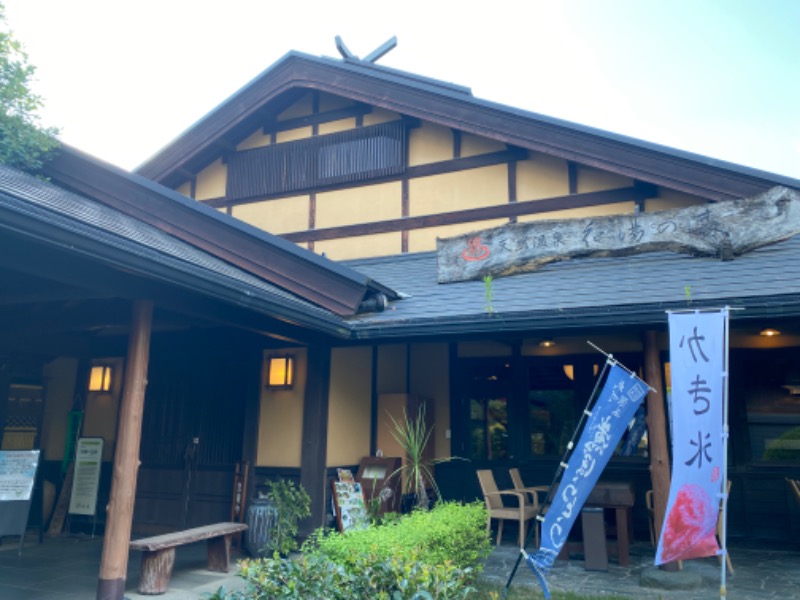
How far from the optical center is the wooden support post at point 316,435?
6793mm

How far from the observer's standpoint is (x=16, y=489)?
664 cm

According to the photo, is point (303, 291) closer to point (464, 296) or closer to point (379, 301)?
point (379, 301)

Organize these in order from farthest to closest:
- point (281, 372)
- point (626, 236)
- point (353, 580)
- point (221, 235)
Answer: point (221, 235) → point (626, 236) → point (281, 372) → point (353, 580)

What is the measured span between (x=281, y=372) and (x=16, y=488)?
2.99 metres

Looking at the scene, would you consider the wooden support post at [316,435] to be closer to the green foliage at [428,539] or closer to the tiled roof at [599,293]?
the tiled roof at [599,293]

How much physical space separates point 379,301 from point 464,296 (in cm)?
99

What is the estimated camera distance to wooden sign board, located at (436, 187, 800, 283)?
6832 mm

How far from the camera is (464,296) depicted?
7332 millimetres

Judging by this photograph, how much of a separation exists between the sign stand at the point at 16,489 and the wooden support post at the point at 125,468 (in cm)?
223

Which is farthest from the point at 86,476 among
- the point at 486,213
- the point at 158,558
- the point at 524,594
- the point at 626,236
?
the point at 626,236

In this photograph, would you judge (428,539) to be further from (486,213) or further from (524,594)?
(486,213)

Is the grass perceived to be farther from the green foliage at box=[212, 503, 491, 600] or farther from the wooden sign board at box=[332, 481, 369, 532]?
the wooden sign board at box=[332, 481, 369, 532]

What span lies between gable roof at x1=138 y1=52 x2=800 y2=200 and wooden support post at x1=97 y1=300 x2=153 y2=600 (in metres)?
5.45

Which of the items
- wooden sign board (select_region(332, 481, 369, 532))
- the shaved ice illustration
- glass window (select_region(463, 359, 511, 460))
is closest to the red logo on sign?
glass window (select_region(463, 359, 511, 460))
